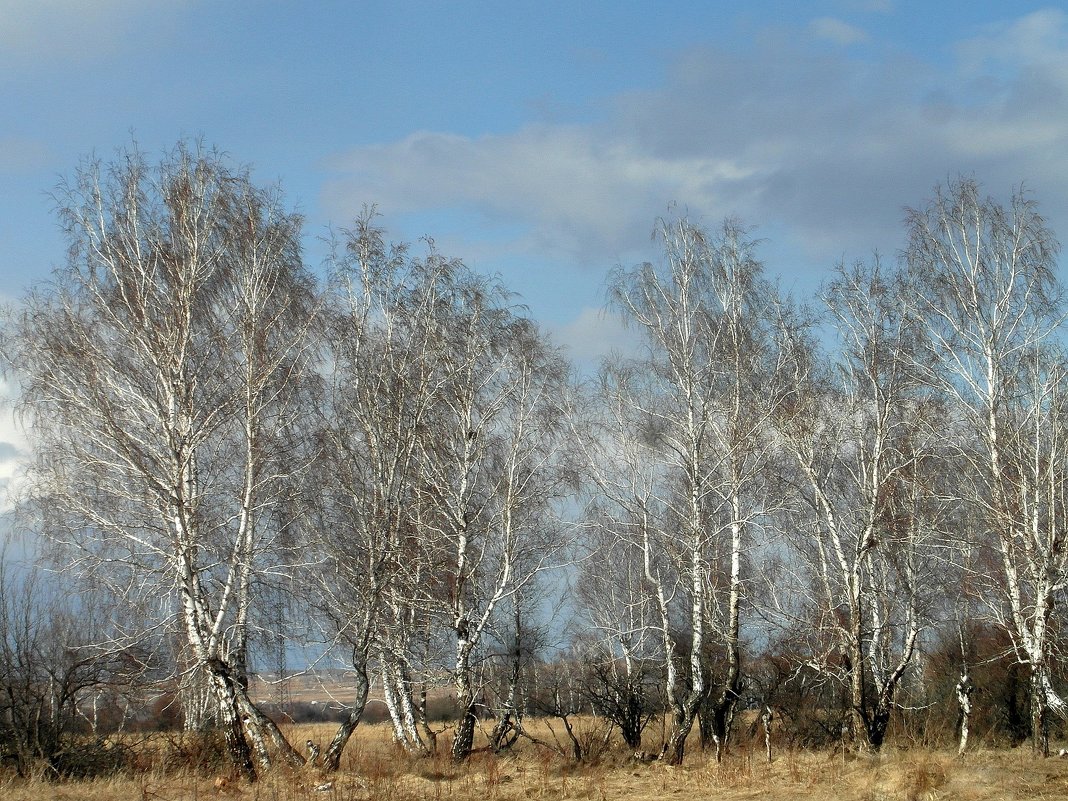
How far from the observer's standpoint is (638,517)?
1770 centimetres

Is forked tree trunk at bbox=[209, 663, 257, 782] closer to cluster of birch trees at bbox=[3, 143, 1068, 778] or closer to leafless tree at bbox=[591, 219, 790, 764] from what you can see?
cluster of birch trees at bbox=[3, 143, 1068, 778]

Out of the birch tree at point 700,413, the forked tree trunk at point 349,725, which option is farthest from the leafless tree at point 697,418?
the forked tree trunk at point 349,725

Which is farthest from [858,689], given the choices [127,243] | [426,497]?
[127,243]

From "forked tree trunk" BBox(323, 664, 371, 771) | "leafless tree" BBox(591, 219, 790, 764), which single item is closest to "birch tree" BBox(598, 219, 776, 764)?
"leafless tree" BBox(591, 219, 790, 764)

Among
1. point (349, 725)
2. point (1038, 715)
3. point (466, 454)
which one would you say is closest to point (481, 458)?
point (466, 454)

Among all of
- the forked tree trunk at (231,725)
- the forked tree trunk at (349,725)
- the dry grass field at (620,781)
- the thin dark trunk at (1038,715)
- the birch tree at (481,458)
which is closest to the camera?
the dry grass field at (620,781)

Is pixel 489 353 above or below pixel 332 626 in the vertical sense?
above

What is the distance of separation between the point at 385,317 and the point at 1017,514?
11999mm

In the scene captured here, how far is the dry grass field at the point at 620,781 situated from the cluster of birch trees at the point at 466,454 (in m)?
0.77

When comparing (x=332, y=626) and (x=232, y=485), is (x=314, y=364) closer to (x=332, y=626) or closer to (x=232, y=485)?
(x=232, y=485)

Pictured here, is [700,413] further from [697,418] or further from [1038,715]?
[1038,715]

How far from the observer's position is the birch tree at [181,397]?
538 inches

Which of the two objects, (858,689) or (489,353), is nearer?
(858,689)

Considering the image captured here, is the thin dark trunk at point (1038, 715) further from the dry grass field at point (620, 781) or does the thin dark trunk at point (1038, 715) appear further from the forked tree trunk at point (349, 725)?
the forked tree trunk at point (349, 725)
